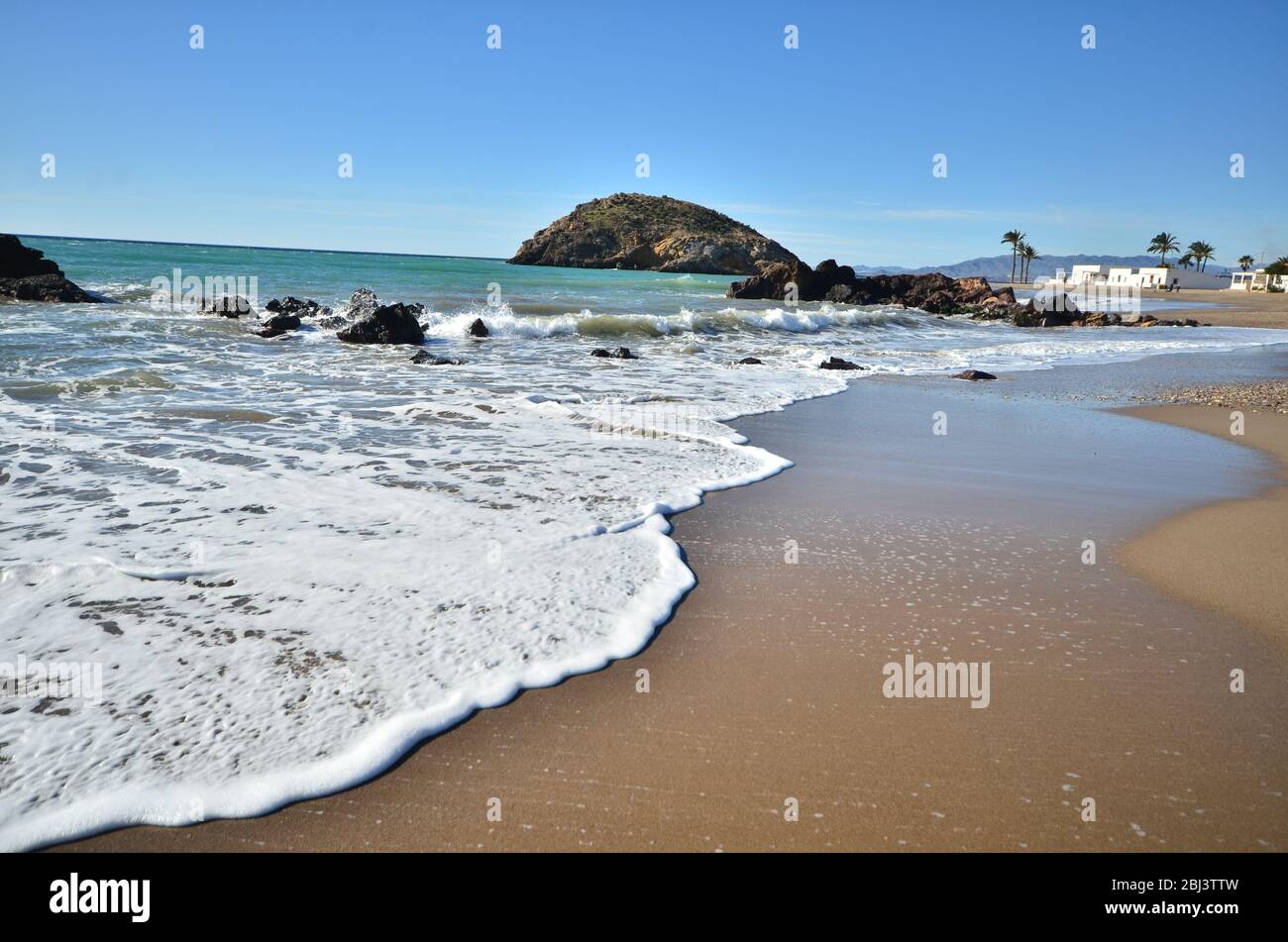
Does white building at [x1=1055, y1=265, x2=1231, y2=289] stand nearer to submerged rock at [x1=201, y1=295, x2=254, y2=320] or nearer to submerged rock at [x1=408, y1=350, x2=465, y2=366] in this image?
submerged rock at [x1=201, y1=295, x2=254, y2=320]

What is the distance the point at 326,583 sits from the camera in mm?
4266

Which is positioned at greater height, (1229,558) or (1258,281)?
(1258,281)

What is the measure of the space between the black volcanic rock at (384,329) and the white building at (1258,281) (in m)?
97.2

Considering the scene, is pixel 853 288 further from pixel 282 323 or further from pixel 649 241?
pixel 649 241

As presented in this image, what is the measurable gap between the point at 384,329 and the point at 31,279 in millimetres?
15396

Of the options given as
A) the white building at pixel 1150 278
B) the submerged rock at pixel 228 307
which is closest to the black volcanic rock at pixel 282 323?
the submerged rock at pixel 228 307

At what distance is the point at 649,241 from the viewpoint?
121438 millimetres

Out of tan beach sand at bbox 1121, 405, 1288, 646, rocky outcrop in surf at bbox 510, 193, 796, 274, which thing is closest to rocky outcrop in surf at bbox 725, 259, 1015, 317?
tan beach sand at bbox 1121, 405, 1288, 646

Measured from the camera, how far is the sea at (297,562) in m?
2.86

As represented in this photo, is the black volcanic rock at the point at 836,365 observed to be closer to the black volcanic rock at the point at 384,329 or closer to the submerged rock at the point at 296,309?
the black volcanic rock at the point at 384,329

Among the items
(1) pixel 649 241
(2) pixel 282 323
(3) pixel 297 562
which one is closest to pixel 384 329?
(2) pixel 282 323
